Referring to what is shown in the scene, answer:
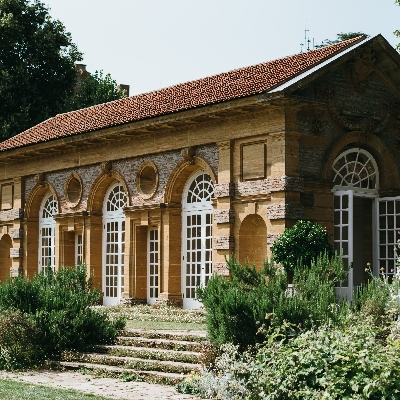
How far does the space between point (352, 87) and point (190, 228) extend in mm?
5540

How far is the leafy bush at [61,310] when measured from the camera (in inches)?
612

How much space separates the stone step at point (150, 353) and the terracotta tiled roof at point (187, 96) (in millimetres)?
Result: 6560

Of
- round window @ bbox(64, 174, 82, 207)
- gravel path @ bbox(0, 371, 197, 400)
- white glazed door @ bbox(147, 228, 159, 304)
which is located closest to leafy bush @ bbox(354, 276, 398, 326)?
gravel path @ bbox(0, 371, 197, 400)

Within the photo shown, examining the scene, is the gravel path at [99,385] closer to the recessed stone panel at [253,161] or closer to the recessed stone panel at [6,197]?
the recessed stone panel at [253,161]

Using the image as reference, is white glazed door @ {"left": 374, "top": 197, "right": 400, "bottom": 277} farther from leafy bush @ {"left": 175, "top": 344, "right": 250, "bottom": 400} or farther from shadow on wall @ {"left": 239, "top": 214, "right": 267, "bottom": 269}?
leafy bush @ {"left": 175, "top": 344, "right": 250, "bottom": 400}

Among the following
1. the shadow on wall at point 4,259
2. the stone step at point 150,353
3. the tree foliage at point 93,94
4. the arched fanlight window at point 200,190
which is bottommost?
the stone step at point 150,353

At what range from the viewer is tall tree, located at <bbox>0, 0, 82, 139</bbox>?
117ft

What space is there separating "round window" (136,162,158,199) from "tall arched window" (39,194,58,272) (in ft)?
16.6

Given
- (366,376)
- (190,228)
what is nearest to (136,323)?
(190,228)

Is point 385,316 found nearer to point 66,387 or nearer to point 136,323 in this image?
point 66,387

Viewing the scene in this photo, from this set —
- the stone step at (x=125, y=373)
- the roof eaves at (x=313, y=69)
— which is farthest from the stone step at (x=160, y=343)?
the roof eaves at (x=313, y=69)

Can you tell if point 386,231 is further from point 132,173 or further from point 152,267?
point 132,173

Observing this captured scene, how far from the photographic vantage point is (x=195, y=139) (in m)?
21.2

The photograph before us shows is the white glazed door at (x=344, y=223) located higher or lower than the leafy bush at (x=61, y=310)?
higher
